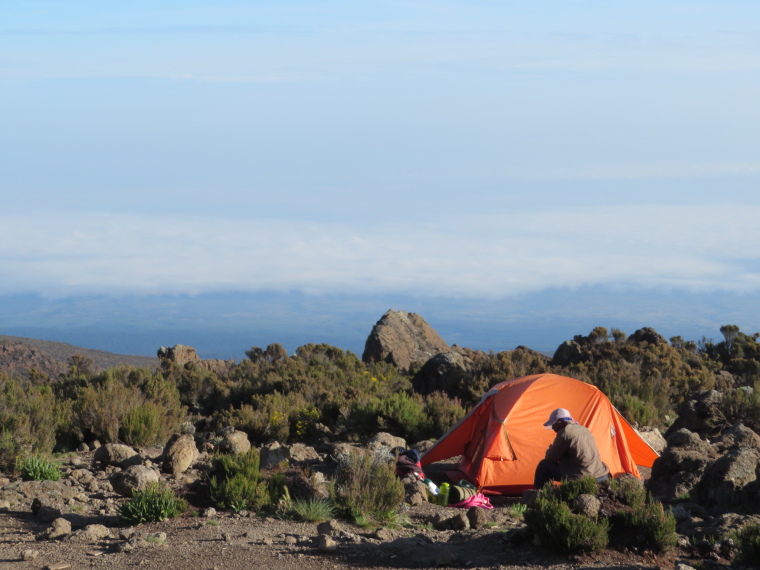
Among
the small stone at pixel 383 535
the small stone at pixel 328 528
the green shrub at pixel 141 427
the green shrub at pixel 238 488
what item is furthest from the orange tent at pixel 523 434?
the green shrub at pixel 141 427

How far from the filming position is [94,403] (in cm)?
1370

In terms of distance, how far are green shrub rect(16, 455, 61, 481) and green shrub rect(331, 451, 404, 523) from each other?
383 cm

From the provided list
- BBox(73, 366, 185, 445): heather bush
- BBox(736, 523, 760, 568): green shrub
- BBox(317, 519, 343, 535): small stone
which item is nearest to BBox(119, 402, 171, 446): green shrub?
BBox(73, 366, 185, 445): heather bush

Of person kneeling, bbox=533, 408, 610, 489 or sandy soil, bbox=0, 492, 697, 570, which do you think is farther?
person kneeling, bbox=533, 408, 610, 489

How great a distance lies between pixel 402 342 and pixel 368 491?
19.6m

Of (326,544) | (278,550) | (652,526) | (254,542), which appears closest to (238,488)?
(254,542)

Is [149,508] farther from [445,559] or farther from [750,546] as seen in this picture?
[750,546]

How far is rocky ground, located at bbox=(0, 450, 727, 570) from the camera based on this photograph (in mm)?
7027

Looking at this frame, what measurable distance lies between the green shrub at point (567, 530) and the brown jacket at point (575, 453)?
8.22 ft

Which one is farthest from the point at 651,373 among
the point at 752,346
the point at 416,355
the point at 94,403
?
the point at 94,403

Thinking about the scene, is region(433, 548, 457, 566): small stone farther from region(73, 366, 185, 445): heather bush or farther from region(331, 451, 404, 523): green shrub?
region(73, 366, 185, 445): heather bush

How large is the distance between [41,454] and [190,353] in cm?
1702

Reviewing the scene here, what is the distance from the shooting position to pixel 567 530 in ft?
22.7

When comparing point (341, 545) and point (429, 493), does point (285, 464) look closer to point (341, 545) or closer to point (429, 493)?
point (429, 493)
